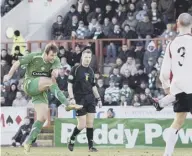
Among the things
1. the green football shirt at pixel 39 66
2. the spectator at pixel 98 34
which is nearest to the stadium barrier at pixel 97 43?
the spectator at pixel 98 34

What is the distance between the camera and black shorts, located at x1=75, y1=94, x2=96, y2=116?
17688mm

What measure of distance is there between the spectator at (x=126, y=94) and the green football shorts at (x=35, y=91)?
806 cm

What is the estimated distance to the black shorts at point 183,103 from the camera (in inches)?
499

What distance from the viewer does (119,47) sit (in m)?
26.3

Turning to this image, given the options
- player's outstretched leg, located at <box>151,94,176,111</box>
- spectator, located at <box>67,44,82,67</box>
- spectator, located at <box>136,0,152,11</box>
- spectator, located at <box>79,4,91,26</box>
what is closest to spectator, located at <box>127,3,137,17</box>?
spectator, located at <box>136,0,152,11</box>

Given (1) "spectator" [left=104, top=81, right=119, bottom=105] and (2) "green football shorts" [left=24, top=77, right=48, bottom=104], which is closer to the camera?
(2) "green football shorts" [left=24, top=77, right=48, bottom=104]

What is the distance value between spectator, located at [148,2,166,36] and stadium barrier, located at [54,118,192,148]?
582 cm

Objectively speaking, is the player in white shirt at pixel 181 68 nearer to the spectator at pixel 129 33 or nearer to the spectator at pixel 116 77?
the spectator at pixel 116 77

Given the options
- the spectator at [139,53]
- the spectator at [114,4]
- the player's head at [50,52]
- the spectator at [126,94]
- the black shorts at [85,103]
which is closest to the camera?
the player's head at [50,52]

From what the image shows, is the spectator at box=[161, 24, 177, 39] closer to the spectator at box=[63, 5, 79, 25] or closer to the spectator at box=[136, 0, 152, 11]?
the spectator at box=[136, 0, 152, 11]

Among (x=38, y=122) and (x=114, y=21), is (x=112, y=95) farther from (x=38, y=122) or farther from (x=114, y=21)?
→ (x=38, y=122)

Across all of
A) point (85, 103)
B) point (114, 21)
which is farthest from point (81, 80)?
point (114, 21)

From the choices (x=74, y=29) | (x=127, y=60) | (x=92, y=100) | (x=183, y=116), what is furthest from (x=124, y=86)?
(x=183, y=116)

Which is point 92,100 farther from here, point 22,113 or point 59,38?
point 59,38
